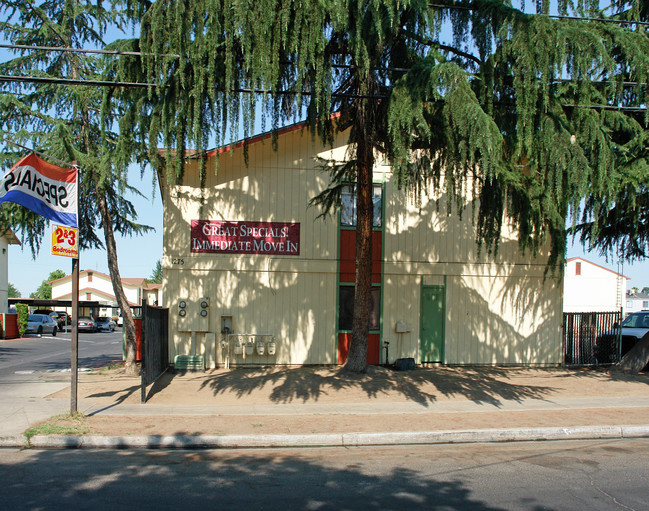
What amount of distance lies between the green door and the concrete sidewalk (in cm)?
112

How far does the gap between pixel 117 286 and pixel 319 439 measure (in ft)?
26.6

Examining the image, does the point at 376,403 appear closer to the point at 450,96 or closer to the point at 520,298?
the point at 450,96

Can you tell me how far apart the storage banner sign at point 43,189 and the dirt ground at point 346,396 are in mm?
3469

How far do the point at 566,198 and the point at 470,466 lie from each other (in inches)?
206

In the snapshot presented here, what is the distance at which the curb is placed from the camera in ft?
26.6

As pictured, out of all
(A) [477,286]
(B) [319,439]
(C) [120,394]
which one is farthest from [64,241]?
(A) [477,286]

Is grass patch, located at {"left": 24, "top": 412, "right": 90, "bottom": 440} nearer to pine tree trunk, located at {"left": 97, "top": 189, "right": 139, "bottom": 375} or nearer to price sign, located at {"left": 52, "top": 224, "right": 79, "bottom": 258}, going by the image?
price sign, located at {"left": 52, "top": 224, "right": 79, "bottom": 258}

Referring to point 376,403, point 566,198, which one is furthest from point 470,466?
point 566,198

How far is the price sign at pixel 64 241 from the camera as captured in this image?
905 cm

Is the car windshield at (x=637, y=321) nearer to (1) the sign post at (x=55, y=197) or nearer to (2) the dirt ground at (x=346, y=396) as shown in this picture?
(2) the dirt ground at (x=346, y=396)

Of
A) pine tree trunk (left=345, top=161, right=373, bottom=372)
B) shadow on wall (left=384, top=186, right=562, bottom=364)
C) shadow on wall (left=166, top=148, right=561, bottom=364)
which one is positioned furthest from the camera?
shadow on wall (left=384, top=186, right=562, bottom=364)

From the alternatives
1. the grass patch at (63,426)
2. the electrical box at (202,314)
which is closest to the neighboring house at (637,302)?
the electrical box at (202,314)

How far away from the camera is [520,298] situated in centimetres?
1622

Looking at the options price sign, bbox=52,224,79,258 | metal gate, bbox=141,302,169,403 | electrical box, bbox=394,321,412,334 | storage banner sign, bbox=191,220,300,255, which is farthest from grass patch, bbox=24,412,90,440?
electrical box, bbox=394,321,412,334
